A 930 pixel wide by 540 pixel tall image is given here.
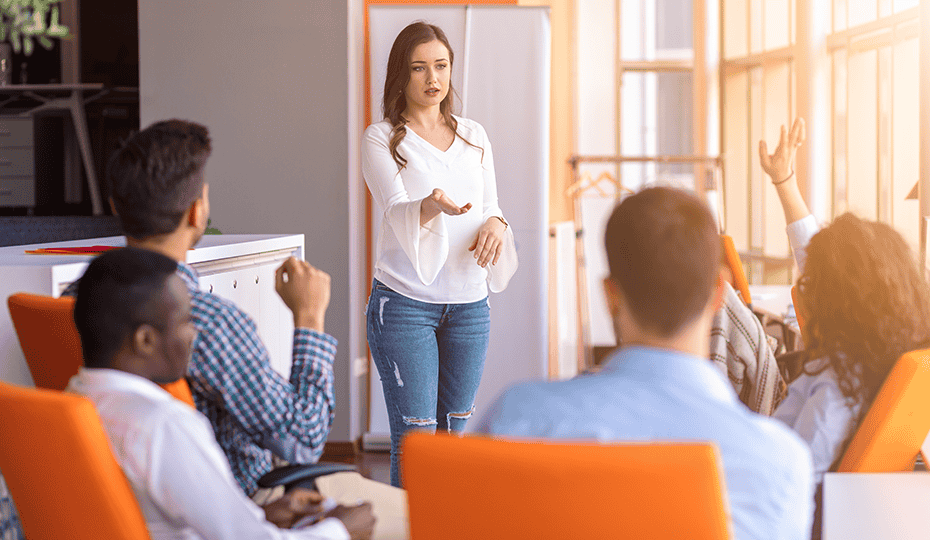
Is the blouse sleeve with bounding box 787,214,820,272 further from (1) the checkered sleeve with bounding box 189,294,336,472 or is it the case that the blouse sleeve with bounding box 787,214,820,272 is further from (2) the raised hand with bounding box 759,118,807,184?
(1) the checkered sleeve with bounding box 189,294,336,472

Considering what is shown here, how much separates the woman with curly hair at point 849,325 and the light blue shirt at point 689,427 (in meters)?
0.59

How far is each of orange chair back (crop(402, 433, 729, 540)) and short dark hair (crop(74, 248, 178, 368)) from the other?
1.62 feet

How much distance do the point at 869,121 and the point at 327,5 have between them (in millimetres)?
3117

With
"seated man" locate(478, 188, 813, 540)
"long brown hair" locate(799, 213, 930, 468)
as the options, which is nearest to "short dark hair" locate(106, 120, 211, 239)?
"seated man" locate(478, 188, 813, 540)

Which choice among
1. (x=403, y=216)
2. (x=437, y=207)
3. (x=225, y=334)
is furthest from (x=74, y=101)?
(x=225, y=334)

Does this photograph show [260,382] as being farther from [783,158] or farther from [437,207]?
[783,158]

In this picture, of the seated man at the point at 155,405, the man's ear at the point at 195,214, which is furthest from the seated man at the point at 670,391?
the man's ear at the point at 195,214

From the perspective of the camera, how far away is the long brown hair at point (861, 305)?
1533 millimetres

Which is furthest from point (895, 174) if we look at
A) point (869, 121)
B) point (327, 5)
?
point (327, 5)

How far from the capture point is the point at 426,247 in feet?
7.22

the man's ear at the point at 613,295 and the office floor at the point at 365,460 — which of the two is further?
the office floor at the point at 365,460

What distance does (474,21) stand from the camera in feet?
12.4

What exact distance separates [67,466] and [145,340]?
0.20m

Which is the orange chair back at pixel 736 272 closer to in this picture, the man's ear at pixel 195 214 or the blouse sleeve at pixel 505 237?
the blouse sleeve at pixel 505 237
